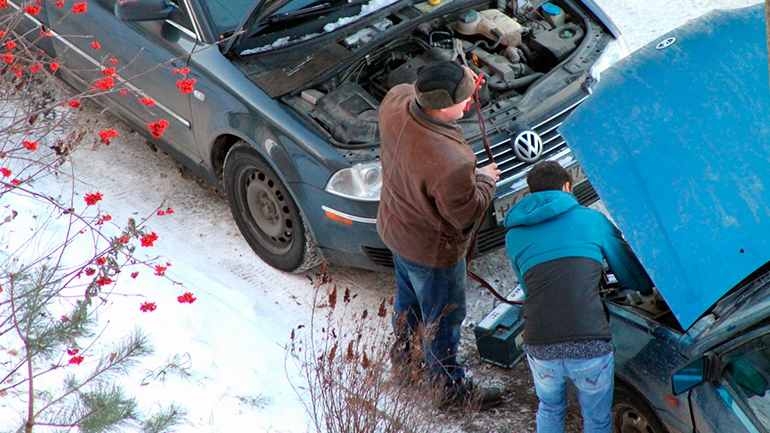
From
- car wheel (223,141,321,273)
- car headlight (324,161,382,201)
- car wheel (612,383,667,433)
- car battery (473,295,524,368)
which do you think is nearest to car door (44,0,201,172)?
car wheel (223,141,321,273)

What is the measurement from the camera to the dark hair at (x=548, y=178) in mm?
3201

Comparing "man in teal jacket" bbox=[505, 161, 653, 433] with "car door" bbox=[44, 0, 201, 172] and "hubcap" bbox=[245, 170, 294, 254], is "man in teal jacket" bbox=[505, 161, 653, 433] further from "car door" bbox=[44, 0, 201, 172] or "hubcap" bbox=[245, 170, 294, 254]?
"car door" bbox=[44, 0, 201, 172]

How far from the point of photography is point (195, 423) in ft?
11.7

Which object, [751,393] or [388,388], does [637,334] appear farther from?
[388,388]

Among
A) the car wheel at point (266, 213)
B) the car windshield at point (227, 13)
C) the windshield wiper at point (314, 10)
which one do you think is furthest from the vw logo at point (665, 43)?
the car windshield at point (227, 13)

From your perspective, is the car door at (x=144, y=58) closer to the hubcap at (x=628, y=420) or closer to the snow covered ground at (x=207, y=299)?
the snow covered ground at (x=207, y=299)

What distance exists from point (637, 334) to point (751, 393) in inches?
20.5

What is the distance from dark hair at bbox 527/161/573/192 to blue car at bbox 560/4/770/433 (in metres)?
0.26

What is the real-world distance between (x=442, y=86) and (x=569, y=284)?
0.94 meters

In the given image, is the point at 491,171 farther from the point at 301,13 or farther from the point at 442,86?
the point at 301,13

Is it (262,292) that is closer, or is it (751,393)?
(751,393)

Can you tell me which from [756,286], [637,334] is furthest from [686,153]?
[637,334]

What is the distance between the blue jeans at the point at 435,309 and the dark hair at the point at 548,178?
0.57m

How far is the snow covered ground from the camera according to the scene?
3.75 m
